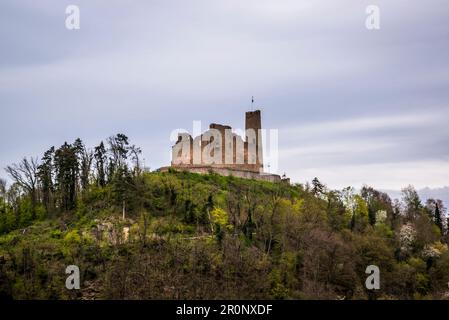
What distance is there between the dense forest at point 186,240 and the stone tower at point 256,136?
18.7 feet

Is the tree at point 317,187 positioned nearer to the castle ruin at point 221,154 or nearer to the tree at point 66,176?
the castle ruin at point 221,154

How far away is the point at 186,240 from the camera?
153 feet

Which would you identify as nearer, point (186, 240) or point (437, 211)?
point (186, 240)

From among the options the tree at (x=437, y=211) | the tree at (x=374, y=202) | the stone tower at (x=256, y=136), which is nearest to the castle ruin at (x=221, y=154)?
the stone tower at (x=256, y=136)

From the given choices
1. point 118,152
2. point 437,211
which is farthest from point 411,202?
point 118,152

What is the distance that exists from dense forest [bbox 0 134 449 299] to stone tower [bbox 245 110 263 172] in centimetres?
569

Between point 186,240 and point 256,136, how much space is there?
2857 cm

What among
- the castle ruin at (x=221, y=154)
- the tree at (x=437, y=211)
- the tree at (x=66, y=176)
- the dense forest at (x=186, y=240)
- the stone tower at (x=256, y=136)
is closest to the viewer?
the dense forest at (x=186, y=240)

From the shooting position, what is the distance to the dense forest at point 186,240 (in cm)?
4153

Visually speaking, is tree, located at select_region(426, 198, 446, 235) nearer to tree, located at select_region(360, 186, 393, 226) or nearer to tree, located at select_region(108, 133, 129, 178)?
tree, located at select_region(360, 186, 393, 226)

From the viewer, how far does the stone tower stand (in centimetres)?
7125

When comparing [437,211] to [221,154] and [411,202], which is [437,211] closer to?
[411,202]

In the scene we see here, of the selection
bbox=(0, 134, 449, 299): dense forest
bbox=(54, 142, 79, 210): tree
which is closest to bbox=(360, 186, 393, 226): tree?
bbox=(0, 134, 449, 299): dense forest
